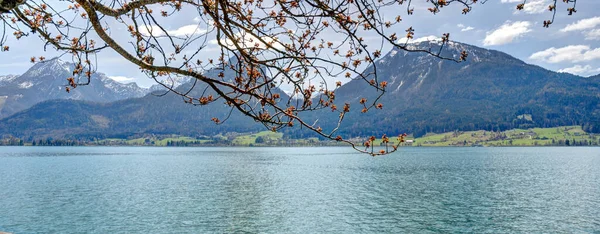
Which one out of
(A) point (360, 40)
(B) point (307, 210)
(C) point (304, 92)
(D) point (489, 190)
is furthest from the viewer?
(D) point (489, 190)

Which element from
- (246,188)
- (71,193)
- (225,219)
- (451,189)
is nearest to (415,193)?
(451,189)

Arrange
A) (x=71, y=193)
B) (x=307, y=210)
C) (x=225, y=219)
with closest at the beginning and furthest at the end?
1. (x=225, y=219)
2. (x=307, y=210)
3. (x=71, y=193)

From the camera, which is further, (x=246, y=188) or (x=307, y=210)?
(x=246, y=188)

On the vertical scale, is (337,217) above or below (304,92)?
below

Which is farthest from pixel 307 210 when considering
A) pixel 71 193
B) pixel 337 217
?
pixel 71 193

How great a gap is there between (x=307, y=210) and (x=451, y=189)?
26232mm

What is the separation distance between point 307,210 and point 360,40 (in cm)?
3848

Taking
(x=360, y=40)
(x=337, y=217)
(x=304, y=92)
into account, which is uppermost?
(x=360, y=40)

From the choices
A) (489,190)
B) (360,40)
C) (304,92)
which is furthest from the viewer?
(489,190)

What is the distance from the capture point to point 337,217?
40.0 m

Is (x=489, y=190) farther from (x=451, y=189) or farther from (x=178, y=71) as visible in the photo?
(x=178, y=71)

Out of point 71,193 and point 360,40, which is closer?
point 360,40

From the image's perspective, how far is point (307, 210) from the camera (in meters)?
43.8

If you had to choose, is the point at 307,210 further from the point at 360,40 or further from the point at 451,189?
the point at 360,40
